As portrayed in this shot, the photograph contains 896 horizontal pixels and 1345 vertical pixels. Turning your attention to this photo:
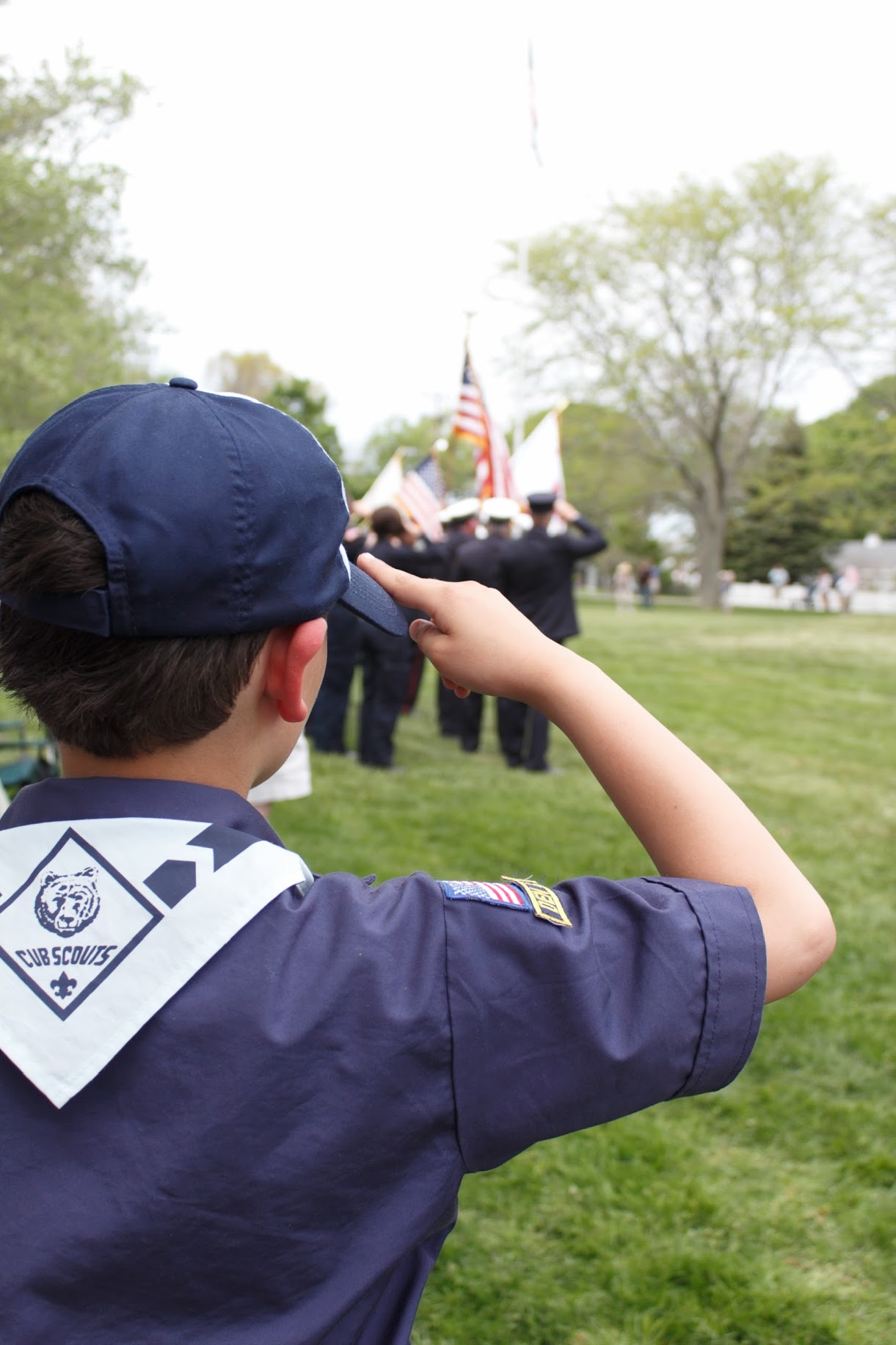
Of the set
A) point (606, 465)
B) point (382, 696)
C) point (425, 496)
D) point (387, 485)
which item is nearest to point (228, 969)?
point (382, 696)

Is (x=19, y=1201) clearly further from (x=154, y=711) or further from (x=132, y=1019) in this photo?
(x=154, y=711)

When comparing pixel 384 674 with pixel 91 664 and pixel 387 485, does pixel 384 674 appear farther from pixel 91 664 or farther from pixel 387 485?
pixel 91 664

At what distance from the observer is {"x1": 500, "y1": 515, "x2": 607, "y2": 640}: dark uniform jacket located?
8.79 m

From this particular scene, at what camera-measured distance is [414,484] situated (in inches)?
518

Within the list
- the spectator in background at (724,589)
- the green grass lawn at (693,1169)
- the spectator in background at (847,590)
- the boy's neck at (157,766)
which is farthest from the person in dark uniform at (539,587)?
the spectator in background at (724,589)

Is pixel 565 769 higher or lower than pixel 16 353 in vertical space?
lower

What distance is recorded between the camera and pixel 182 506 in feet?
2.90

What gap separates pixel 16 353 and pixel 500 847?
6.33 m

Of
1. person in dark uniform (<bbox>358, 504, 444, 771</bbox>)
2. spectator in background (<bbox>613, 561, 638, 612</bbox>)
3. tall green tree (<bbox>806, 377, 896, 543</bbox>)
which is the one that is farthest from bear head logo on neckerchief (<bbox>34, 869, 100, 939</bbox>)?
spectator in background (<bbox>613, 561, 638, 612</bbox>)

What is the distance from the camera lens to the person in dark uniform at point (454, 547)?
32.7 ft

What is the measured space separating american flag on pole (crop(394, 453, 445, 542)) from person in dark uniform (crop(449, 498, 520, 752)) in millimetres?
2562

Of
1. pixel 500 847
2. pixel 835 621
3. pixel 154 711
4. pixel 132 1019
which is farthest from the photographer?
pixel 835 621

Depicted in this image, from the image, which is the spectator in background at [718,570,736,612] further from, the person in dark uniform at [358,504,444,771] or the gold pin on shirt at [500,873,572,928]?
the gold pin on shirt at [500,873,572,928]

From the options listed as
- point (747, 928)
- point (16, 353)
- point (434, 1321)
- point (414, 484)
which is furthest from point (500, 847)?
point (414, 484)
